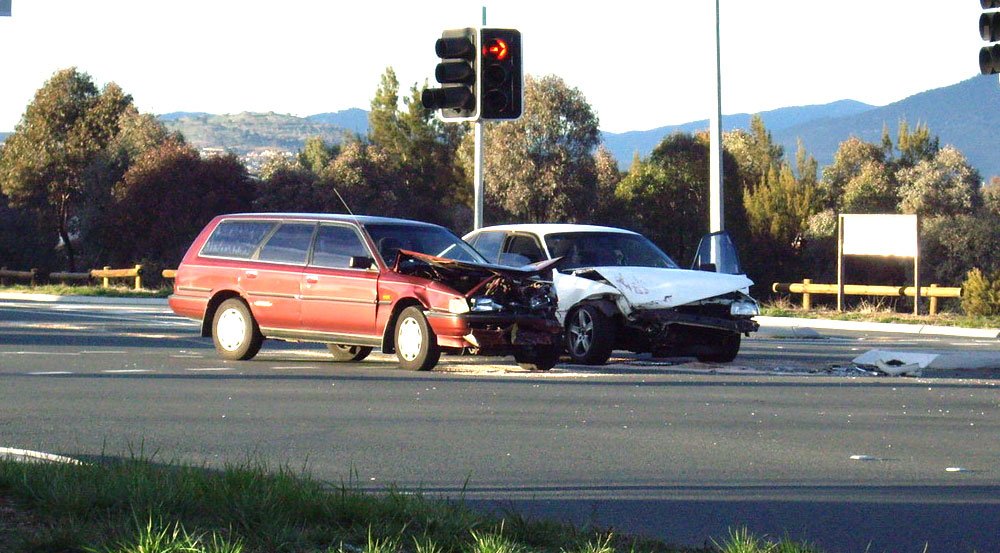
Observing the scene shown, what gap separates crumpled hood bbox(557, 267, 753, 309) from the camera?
1638cm

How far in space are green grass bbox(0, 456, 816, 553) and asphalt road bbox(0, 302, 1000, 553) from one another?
72cm

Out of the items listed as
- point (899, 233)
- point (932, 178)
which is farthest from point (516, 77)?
point (932, 178)

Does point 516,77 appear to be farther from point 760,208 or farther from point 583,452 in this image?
point 760,208

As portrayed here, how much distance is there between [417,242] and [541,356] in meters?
1.97

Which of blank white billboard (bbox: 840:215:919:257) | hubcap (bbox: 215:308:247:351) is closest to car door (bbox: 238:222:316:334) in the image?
hubcap (bbox: 215:308:247:351)

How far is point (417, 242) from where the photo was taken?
1645 cm

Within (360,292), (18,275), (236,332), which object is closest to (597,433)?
(360,292)

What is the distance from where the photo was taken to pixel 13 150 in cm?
6456

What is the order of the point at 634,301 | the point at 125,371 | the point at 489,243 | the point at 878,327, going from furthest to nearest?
the point at 878,327 < the point at 489,243 < the point at 634,301 < the point at 125,371

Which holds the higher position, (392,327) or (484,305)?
(484,305)

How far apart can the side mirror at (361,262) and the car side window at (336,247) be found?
128 millimetres

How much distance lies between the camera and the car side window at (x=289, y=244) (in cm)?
1659

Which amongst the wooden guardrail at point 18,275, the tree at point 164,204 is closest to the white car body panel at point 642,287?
the wooden guardrail at point 18,275

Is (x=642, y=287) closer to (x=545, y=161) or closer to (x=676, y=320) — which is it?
(x=676, y=320)
